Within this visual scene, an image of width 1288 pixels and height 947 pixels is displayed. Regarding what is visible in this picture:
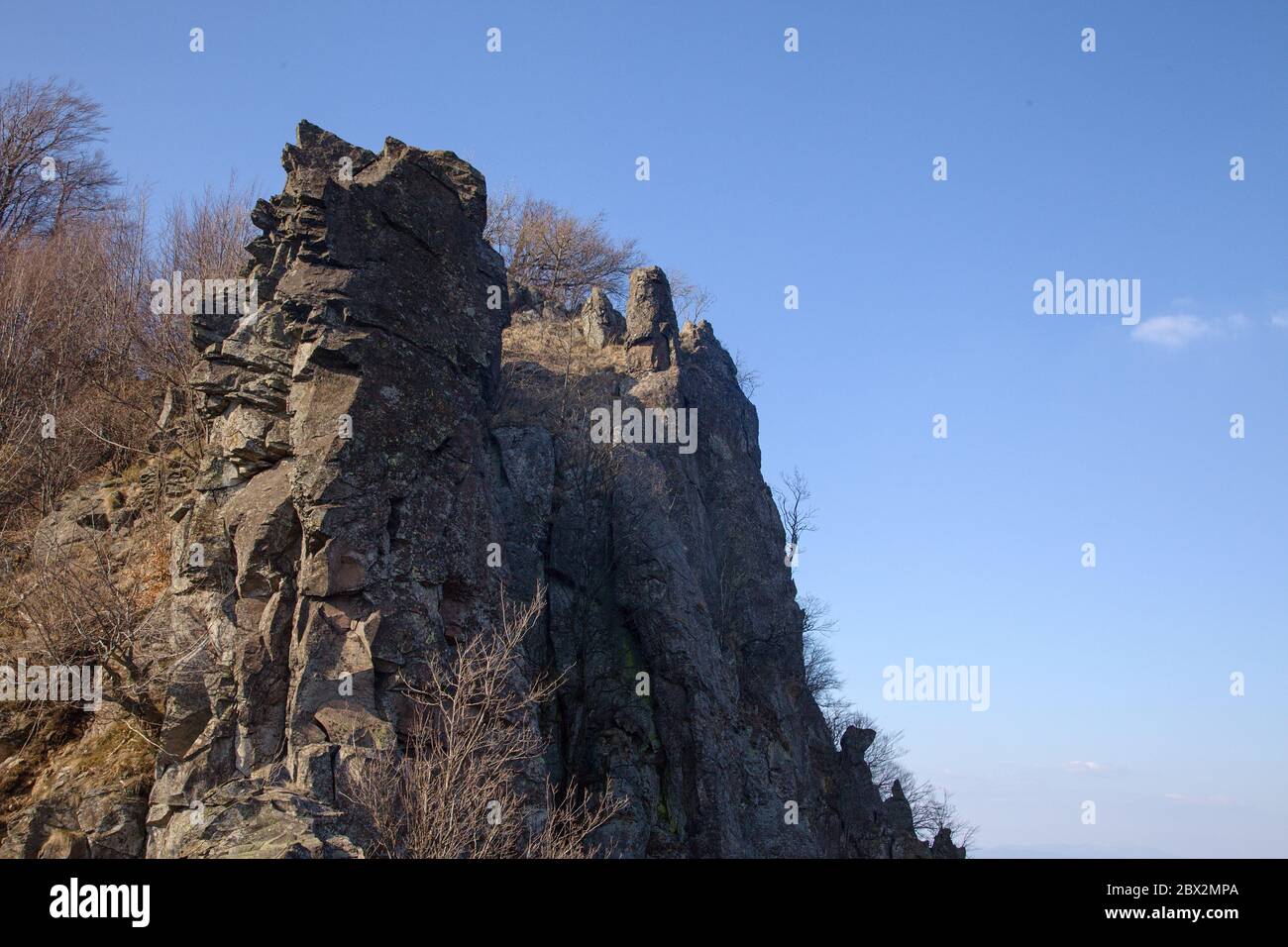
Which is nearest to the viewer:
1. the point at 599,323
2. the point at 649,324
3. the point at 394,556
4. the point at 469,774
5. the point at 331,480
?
the point at 469,774

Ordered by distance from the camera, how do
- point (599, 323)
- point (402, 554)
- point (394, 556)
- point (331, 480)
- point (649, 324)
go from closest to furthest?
point (331, 480) < point (394, 556) < point (402, 554) < point (649, 324) < point (599, 323)

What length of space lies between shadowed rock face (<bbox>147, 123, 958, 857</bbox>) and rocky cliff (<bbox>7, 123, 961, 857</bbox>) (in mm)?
48

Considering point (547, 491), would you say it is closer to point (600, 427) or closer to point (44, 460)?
point (600, 427)

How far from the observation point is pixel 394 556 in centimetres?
1939

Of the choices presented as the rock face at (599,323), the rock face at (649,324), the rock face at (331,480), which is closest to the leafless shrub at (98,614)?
the rock face at (331,480)

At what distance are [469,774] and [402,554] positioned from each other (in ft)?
14.3

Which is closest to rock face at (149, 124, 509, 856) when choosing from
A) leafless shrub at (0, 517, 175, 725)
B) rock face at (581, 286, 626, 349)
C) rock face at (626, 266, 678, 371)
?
leafless shrub at (0, 517, 175, 725)

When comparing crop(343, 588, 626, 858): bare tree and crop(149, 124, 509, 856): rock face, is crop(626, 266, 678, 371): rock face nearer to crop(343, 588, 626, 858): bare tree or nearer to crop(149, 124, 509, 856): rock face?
crop(149, 124, 509, 856): rock face

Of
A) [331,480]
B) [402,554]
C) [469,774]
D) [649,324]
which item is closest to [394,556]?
[402,554]

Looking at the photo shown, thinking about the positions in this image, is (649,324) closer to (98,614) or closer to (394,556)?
(394,556)

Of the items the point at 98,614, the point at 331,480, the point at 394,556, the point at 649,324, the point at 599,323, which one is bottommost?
the point at 98,614

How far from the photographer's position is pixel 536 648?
25.0 m
